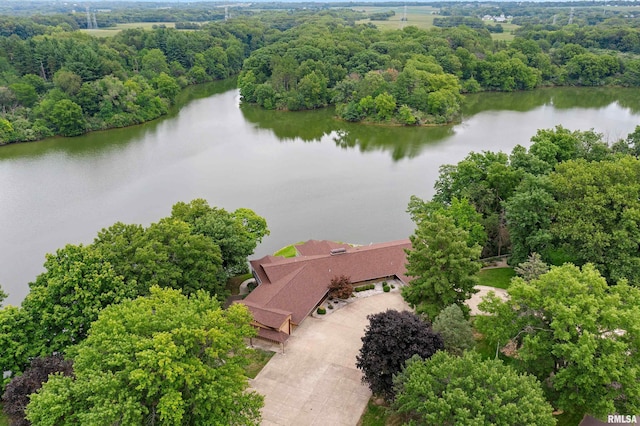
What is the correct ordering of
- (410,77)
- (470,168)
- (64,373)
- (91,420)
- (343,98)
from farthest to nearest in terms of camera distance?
(343,98) → (410,77) → (470,168) → (64,373) → (91,420)

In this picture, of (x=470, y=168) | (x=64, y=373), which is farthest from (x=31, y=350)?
(x=470, y=168)

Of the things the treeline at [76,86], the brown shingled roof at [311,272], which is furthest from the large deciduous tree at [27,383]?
the treeline at [76,86]

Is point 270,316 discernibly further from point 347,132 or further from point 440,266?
point 347,132

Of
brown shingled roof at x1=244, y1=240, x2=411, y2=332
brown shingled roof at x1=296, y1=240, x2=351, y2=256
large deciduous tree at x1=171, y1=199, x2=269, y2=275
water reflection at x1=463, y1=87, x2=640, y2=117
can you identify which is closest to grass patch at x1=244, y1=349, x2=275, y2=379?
brown shingled roof at x1=244, y1=240, x2=411, y2=332

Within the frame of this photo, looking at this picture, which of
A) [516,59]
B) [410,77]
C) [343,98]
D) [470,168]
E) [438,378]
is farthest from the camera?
[516,59]

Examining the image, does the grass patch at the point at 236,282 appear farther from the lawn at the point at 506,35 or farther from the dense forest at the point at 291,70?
the lawn at the point at 506,35

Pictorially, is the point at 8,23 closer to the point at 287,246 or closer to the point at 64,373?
the point at 287,246
